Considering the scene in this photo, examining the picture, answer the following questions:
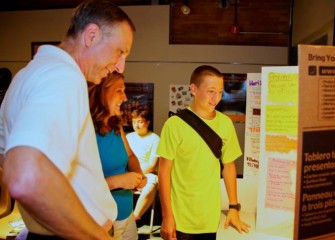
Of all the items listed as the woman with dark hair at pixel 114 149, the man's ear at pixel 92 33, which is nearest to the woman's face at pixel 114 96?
the woman with dark hair at pixel 114 149

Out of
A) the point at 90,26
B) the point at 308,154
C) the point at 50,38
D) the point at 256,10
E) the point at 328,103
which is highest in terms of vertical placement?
the point at 256,10

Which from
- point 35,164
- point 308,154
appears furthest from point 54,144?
point 308,154

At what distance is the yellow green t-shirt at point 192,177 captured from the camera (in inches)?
79.4

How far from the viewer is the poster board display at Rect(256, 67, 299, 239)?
159 cm

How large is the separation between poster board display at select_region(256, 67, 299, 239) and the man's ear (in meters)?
0.91

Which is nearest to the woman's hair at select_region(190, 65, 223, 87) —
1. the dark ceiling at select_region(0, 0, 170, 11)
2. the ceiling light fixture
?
the ceiling light fixture

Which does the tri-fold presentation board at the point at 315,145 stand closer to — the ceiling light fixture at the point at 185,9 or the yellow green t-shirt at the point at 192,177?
the yellow green t-shirt at the point at 192,177

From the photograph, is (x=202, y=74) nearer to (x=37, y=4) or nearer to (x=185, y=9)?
(x=185, y=9)

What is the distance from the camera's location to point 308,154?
3.94 ft

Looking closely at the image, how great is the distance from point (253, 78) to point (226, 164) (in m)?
0.56

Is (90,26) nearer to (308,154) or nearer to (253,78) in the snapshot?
(308,154)

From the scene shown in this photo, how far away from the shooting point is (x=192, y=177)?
6.64ft

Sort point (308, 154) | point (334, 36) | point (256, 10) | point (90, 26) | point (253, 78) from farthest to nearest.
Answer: point (256, 10)
point (334, 36)
point (253, 78)
point (308, 154)
point (90, 26)

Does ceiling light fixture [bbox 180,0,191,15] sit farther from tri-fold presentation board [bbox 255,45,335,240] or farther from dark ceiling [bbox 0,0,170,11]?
tri-fold presentation board [bbox 255,45,335,240]
